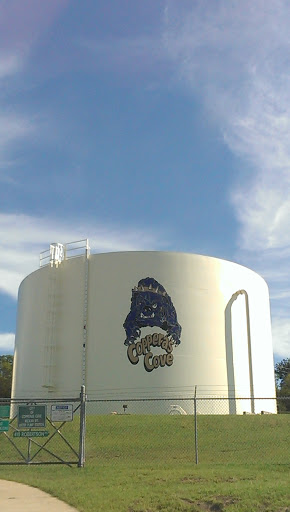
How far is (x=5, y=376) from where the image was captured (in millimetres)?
70000

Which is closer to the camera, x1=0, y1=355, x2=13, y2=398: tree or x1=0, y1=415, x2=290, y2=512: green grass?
x1=0, y1=415, x2=290, y2=512: green grass

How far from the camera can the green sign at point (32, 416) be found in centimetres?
1501

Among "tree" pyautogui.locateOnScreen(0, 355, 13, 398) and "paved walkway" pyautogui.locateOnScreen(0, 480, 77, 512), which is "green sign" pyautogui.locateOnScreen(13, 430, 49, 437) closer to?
"paved walkway" pyautogui.locateOnScreen(0, 480, 77, 512)

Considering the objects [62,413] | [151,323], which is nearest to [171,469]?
[62,413]

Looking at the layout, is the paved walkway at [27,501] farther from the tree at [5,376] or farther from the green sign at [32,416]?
the tree at [5,376]

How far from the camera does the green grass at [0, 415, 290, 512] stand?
932cm

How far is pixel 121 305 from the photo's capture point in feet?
111

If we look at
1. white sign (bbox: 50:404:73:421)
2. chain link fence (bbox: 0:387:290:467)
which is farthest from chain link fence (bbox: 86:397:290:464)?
white sign (bbox: 50:404:73:421)

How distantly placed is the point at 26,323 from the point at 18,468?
24142 mm

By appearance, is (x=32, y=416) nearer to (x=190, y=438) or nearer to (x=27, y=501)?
(x=27, y=501)

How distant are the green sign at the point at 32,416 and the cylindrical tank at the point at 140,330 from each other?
1754 centimetres

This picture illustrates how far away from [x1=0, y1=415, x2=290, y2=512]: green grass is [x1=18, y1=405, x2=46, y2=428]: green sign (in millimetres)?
1088

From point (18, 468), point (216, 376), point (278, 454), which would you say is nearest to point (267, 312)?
point (216, 376)

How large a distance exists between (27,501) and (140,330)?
23.3 m
